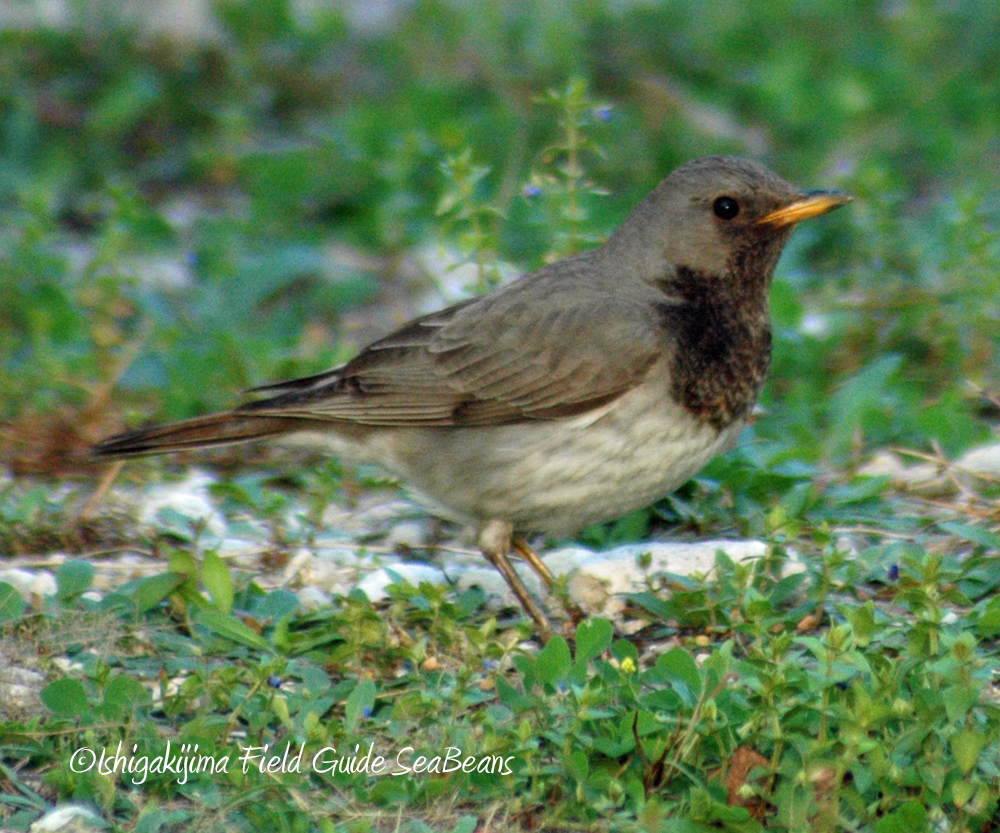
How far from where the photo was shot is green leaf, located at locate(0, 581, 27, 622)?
4.90 metres

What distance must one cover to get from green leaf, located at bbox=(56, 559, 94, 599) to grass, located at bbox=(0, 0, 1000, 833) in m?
0.01

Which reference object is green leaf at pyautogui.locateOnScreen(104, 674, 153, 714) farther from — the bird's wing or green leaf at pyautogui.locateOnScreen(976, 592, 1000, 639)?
green leaf at pyautogui.locateOnScreen(976, 592, 1000, 639)

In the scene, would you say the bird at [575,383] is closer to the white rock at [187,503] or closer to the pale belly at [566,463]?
the pale belly at [566,463]

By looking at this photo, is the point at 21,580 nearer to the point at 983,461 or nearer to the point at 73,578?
the point at 73,578

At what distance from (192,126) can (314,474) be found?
430 cm

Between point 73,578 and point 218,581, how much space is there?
499 millimetres

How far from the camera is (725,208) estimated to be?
18.8ft

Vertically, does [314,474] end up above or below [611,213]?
below

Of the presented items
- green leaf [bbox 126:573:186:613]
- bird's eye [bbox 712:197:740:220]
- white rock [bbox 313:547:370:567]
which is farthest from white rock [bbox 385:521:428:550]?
bird's eye [bbox 712:197:740:220]

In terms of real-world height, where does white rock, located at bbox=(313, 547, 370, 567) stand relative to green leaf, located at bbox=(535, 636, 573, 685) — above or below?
below

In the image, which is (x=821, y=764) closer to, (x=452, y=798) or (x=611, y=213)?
(x=452, y=798)

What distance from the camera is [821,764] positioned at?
3.72m

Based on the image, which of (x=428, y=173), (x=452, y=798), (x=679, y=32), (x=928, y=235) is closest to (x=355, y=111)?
(x=428, y=173)

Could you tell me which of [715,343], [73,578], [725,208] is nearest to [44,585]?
[73,578]
